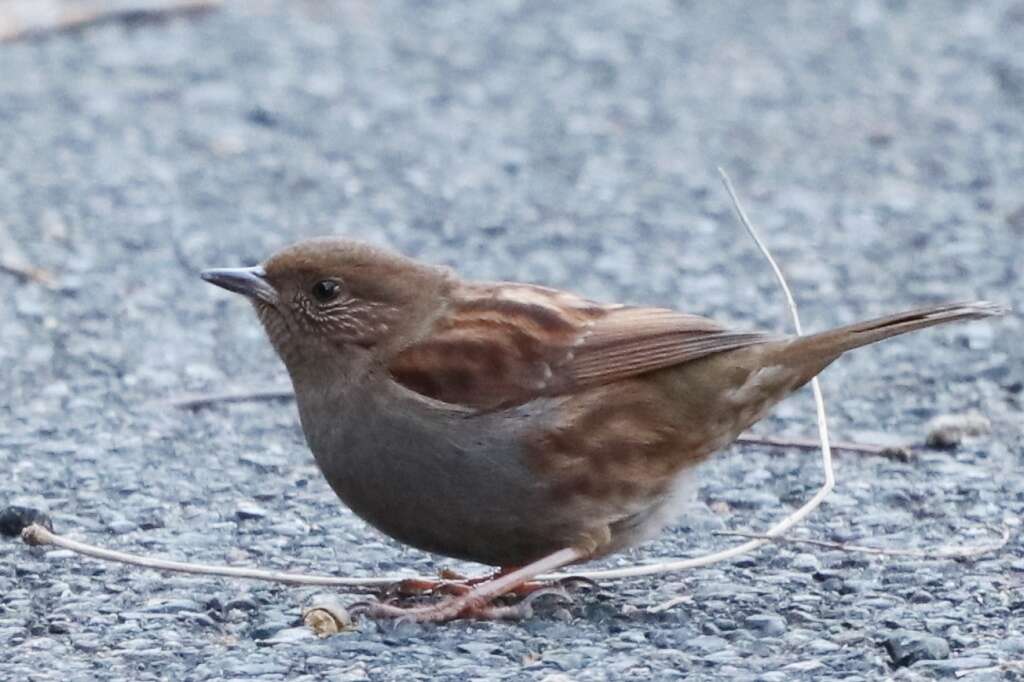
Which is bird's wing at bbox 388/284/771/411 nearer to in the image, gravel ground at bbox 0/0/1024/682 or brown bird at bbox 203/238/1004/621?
brown bird at bbox 203/238/1004/621

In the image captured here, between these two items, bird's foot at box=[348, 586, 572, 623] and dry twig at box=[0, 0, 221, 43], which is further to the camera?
dry twig at box=[0, 0, 221, 43]

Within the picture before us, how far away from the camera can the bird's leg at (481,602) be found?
5.64 m

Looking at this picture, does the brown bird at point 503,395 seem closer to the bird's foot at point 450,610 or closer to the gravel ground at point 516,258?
the bird's foot at point 450,610

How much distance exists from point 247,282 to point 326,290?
9.4 inches

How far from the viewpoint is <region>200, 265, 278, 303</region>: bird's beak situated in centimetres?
611

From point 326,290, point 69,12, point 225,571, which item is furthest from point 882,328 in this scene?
point 69,12

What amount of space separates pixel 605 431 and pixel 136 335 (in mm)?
3481

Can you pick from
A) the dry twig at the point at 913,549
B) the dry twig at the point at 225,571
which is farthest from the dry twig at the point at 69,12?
the dry twig at the point at 913,549

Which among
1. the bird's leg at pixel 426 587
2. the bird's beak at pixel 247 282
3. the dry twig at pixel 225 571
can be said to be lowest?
the dry twig at pixel 225 571

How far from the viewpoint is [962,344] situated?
8.75m

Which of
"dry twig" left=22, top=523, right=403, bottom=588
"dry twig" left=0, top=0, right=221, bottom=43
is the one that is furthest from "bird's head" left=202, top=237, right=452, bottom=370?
"dry twig" left=0, top=0, right=221, bottom=43

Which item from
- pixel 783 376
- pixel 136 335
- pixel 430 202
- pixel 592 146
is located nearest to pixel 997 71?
pixel 592 146

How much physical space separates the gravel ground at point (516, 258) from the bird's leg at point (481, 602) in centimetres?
6

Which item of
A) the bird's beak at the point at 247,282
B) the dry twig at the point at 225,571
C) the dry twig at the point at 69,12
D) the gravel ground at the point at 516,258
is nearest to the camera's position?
the gravel ground at the point at 516,258
